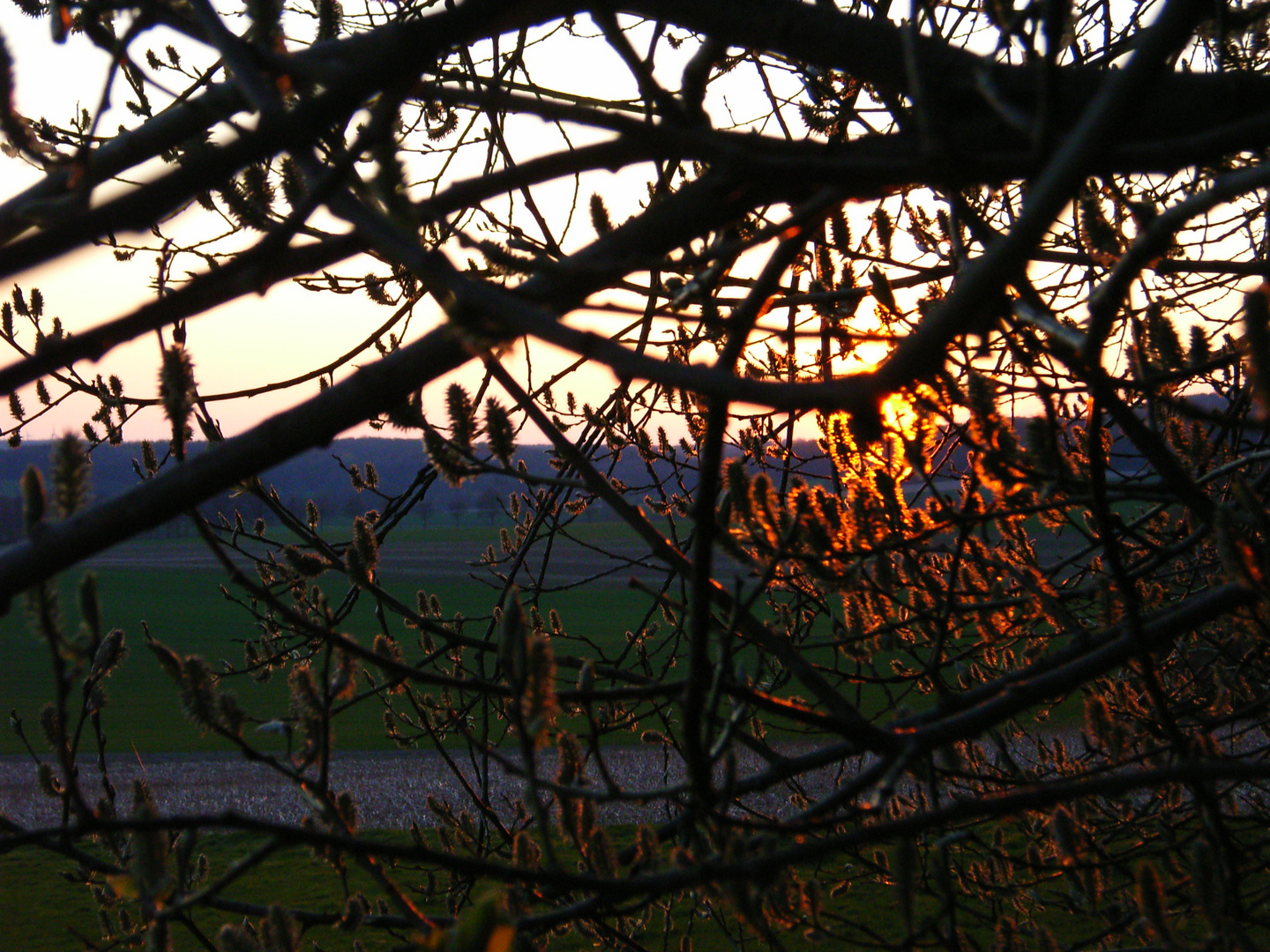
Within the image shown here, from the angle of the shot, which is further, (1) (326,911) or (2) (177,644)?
(2) (177,644)

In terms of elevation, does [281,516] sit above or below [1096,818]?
above

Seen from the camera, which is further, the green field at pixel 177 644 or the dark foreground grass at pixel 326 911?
the green field at pixel 177 644

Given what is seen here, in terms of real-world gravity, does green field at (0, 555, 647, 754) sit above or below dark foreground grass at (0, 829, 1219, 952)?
above

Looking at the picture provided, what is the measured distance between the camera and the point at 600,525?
193 feet

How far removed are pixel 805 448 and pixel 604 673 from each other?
3.17 metres

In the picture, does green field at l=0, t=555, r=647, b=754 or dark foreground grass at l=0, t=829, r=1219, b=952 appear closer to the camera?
dark foreground grass at l=0, t=829, r=1219, b=952

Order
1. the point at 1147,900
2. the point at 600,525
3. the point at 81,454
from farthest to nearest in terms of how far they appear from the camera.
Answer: the point at 600,525, the point at 1147,900, the point at 81,454

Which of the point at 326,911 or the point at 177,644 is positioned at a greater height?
the point at 177,644

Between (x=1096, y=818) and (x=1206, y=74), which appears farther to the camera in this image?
(x=1096, y=818)

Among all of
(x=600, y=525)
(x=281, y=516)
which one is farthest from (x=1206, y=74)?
(x=600, y=525)

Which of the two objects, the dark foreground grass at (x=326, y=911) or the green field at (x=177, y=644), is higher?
the green field at (x=177, y=644)

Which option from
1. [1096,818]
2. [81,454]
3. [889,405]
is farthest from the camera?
[1096,818]

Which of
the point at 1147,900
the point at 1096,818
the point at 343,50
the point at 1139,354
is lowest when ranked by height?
the point at 1096,818

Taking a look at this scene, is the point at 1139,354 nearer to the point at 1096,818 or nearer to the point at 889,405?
the point at 889,405
